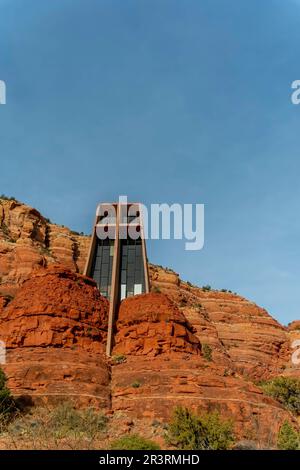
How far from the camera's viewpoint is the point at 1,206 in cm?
6850

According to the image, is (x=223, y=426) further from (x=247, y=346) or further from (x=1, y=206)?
(x=1, y=206)

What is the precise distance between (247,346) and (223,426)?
169ft

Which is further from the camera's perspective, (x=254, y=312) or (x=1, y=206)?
(x=254, y=312)

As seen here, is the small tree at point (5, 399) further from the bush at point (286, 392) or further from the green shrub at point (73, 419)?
the bush at point (286, 392)

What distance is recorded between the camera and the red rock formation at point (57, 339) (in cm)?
2712

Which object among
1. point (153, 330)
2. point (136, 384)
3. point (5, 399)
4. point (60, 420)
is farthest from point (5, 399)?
point (153, 330)

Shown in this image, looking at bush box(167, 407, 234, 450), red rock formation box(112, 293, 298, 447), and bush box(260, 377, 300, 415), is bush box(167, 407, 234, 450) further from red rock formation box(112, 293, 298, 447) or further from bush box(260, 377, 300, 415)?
bush box(260, 377, 300, 415)

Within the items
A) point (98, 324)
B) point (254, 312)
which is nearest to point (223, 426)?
point (98, 324)

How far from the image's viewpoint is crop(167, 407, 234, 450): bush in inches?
728

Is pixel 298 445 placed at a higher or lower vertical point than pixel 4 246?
lower

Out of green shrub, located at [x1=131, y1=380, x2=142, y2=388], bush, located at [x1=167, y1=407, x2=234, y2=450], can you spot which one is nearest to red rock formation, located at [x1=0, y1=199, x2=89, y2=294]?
green shrub, located at [x1=131, y1=380, x2=142, y2=388]

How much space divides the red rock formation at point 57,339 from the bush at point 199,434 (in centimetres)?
770

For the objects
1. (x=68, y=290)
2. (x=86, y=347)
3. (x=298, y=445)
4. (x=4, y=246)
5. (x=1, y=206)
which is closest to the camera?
(x=298, y=445)

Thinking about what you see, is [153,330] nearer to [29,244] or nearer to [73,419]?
[73,419]
